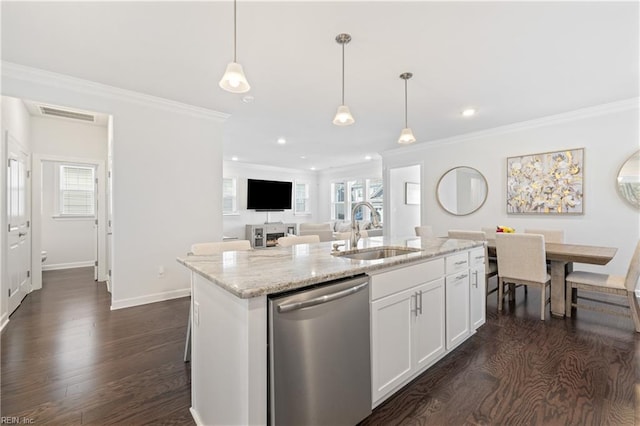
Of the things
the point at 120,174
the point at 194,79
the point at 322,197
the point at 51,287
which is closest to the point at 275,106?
the point at 194,79

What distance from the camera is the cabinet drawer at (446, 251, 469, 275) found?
2266 mm

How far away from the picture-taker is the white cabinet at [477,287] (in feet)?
8.41

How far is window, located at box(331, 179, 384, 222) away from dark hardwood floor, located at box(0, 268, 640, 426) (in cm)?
555

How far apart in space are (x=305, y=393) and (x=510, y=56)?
3.15 metres

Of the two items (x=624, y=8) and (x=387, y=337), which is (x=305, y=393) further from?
(x=624, y=8)

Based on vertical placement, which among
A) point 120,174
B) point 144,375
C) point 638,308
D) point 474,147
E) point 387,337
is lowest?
point 144,375

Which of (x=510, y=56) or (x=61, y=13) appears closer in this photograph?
(x=61, y=13)

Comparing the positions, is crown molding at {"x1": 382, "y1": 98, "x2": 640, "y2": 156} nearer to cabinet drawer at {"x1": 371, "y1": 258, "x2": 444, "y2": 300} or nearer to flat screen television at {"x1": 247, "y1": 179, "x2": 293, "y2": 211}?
cabinet drawer at {"x1": 371, "y1": 258, "x2": 444, "y2": 300}

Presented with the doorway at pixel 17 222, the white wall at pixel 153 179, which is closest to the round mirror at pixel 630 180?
the white wall at pixel 153 179

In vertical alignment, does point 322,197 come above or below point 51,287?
above

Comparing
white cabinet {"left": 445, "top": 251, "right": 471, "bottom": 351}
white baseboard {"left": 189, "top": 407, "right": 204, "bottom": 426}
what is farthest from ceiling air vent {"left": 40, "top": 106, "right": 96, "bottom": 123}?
white cabinet {"left": 445, "top": 251, "right": 471, "bottom": 351}

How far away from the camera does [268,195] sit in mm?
8641

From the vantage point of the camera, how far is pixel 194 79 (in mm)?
3061

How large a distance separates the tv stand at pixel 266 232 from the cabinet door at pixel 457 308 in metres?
6.50
